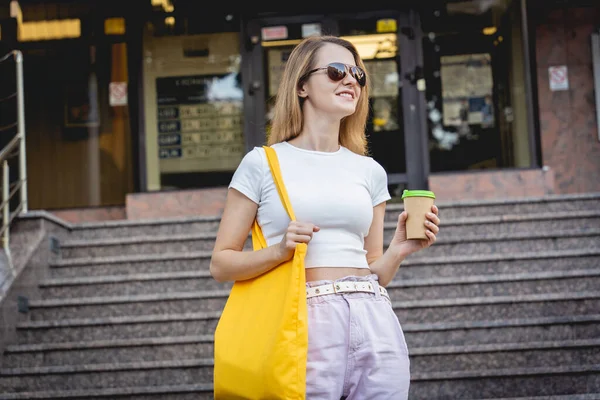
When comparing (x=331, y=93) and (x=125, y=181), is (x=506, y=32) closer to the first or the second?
(x=125, y=181)

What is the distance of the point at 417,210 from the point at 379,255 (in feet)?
0.90

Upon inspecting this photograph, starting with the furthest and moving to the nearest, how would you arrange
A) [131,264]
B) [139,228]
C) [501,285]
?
[139,228] → [131,264] → [501,285]

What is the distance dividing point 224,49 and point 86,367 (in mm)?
5077

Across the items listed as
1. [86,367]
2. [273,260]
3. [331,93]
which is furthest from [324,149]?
[86,367]

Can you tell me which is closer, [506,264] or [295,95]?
[295,95]

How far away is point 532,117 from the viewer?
32.4 feet

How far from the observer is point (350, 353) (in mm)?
2422

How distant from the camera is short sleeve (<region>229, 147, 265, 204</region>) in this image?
256 cm

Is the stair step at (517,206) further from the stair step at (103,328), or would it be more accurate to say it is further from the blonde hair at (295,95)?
the blonde hair at (295,95)

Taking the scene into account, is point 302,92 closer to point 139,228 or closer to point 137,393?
point 137,393

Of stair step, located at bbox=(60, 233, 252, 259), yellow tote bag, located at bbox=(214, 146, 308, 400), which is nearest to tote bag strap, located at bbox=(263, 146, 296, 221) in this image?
yellow tote bag, located at bbox=(214, 146, 308, 400)

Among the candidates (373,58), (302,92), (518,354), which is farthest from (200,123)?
(302,92)

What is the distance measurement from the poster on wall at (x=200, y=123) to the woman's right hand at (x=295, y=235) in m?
8.01

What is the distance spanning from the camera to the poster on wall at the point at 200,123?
10344 mm
